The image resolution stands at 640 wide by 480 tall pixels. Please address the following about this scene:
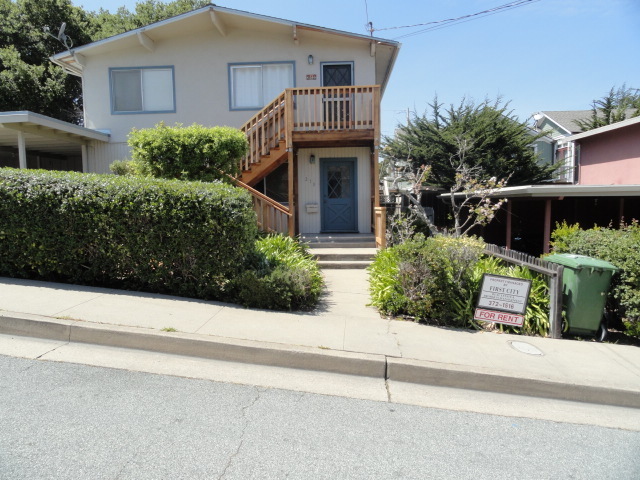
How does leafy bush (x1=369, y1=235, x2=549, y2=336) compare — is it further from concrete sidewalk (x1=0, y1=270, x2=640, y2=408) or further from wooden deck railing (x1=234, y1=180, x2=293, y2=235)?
wooden deck railing (x1=234, y1=180, x2=293, y2=235)

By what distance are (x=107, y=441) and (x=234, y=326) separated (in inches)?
86.3

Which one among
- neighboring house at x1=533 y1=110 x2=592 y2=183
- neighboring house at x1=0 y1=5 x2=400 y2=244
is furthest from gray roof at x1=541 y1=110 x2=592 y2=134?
neighboring house at x1=0 y1=5 x2=400 y2=244

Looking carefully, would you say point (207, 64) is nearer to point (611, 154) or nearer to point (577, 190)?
point (577, 190)

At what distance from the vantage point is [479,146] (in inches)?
548

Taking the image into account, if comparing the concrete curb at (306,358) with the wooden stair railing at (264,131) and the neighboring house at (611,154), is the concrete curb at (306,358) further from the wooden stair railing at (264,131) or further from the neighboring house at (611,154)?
the neighboring house at (611,154)

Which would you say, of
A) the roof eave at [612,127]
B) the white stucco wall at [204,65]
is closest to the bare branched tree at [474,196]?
the roof eave at [612,127]

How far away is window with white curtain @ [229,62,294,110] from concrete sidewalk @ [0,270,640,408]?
314 inches

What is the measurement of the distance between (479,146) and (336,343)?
1151 cm

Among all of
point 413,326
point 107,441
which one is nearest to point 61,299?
point 107,441

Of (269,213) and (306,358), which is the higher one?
(269,213)

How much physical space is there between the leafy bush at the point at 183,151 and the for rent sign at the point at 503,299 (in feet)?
19.6

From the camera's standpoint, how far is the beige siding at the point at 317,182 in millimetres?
11914

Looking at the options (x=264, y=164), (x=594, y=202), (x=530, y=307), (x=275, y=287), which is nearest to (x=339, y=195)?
(x=264, y=164)

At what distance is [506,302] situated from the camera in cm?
552
